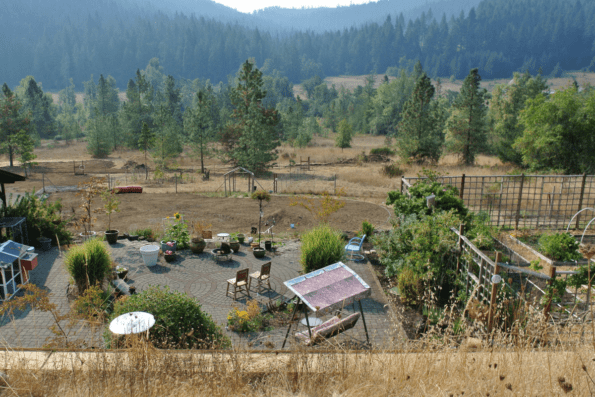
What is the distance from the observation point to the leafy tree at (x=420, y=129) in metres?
36.2

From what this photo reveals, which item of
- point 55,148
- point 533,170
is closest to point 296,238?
point 533,170

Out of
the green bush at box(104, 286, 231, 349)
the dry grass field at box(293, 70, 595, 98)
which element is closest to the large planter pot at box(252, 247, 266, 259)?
the green bush at box(104, 286, 231, 349)

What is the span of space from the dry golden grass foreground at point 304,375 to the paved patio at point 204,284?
8.69 feet

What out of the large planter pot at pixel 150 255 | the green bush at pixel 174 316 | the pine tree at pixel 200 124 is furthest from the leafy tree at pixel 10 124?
the green bush at pixel 174 316

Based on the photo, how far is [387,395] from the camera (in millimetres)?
3449

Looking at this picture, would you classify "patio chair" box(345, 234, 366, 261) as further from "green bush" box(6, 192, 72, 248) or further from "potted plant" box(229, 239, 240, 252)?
"green bush" box(6, 192, 72, 248)

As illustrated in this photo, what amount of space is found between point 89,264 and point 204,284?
8.33 ft

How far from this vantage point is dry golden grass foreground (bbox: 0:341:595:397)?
3381mm

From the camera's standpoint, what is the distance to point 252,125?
34906 millimetres

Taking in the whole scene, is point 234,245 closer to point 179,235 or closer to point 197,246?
point 197,246

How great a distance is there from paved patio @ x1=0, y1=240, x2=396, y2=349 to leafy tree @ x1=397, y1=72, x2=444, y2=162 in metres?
26.1

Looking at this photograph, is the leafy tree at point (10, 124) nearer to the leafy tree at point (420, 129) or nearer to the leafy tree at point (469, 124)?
the leafy tree at point (420, 129)

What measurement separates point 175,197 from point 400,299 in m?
18.0

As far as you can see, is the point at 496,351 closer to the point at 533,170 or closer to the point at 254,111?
the point at 533,170
